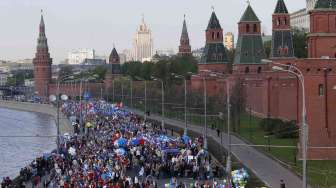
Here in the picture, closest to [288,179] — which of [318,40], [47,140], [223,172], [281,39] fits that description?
[223,172]

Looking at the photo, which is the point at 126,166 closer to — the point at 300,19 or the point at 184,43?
the point at 184,43

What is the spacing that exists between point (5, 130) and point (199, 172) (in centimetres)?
6350

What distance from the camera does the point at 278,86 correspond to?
65.1 m

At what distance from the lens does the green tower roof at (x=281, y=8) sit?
7264cm

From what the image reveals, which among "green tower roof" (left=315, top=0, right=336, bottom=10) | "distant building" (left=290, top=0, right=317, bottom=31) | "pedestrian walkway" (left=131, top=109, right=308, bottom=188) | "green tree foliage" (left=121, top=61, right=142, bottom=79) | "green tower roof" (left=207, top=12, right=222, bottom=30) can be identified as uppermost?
"distant building" (left=290, top=0, right=317, bottom=31)

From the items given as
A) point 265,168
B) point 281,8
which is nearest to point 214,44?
point 281,8

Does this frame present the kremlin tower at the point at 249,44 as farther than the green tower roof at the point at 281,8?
Yes

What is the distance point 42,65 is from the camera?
576 ft

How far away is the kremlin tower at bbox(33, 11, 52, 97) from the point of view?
6860 inches

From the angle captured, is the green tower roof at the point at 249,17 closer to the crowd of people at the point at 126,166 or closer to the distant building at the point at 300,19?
the crowd of people at the point at 126,166

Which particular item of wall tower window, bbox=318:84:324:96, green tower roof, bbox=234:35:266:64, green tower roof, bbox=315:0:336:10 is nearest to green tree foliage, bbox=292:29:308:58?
green tower roof, bbox=234:35:266:64

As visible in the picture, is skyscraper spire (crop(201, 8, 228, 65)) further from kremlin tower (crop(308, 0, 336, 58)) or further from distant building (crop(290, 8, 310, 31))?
distant building (crop(290, 8, 310, 31))

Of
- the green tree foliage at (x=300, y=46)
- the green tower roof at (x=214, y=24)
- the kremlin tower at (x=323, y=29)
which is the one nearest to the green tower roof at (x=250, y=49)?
the green tower roof at (x=214, y=24)

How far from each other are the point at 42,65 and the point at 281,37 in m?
110
